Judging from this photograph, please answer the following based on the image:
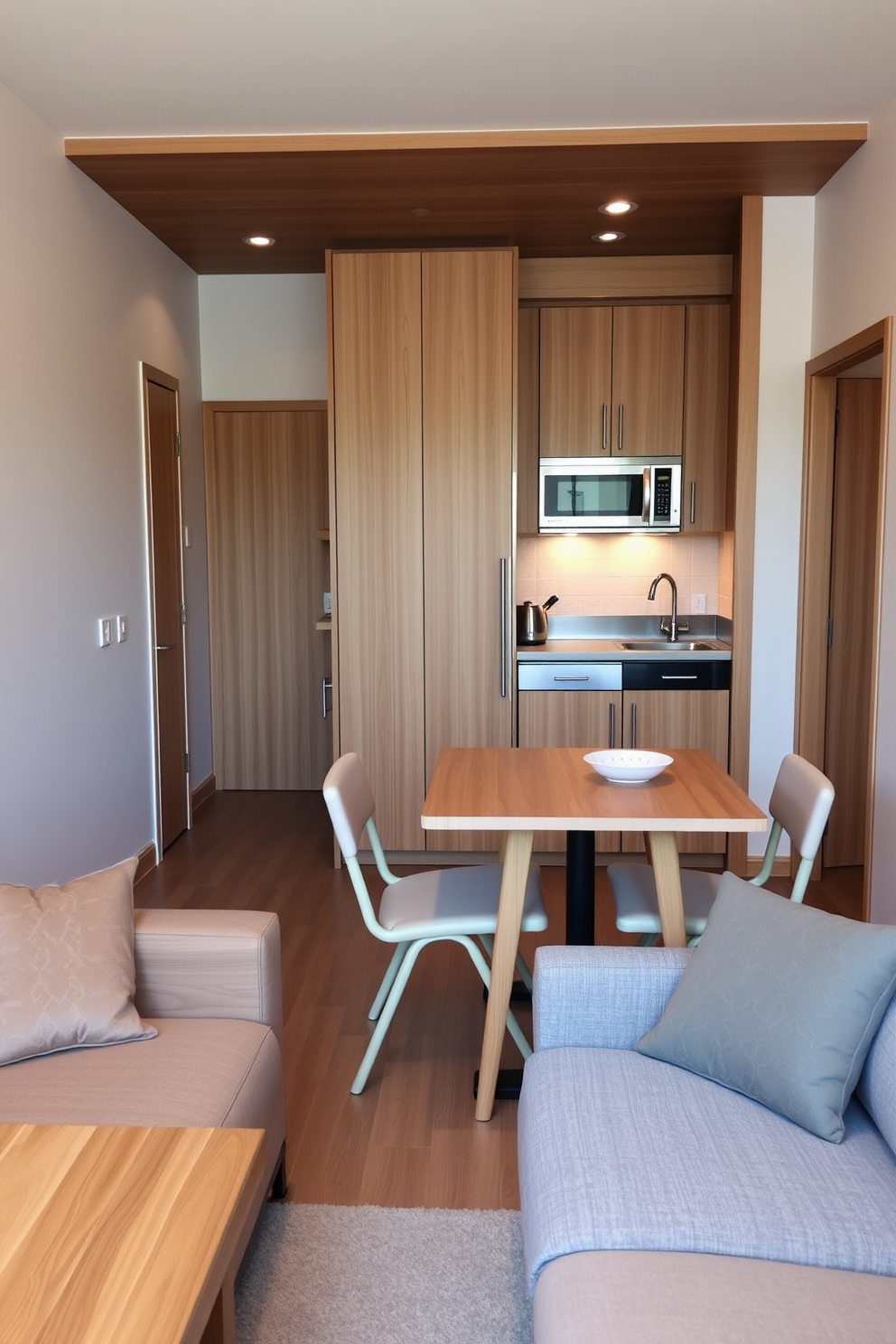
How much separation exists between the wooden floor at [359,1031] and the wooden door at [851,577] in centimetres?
58

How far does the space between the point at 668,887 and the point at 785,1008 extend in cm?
77

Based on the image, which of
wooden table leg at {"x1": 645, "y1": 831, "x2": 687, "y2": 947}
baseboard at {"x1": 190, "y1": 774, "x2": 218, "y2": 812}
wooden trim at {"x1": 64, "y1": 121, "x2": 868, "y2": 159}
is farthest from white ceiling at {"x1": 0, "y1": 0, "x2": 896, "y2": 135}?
baseboard at {"x1": 190, "y1": 774, "x2": 218, "y2": 812}

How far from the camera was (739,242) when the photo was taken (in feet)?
14.0

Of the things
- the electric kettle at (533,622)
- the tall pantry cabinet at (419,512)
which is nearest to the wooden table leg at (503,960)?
the tall pantry cabinet at (419,512)

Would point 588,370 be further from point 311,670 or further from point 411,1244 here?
point 411,1244

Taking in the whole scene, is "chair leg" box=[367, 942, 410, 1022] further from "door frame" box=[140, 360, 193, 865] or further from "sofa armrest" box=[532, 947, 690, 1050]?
"door frame" box=[140, 360, 193, 865]

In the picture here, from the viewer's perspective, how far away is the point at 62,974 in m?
2.00

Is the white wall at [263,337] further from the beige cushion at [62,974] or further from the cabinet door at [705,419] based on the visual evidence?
the beige cushion at [62,974]

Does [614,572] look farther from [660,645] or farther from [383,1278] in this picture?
[383,1278]

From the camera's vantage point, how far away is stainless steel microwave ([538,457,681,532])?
4.78 meters

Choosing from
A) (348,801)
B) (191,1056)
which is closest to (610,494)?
(348,801)

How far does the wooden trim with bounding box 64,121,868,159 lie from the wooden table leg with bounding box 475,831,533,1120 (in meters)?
2.45

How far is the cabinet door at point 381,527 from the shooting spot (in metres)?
4.35

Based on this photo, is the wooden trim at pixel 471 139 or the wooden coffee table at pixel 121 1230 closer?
the wooden coffee table at pixel 121 1230
